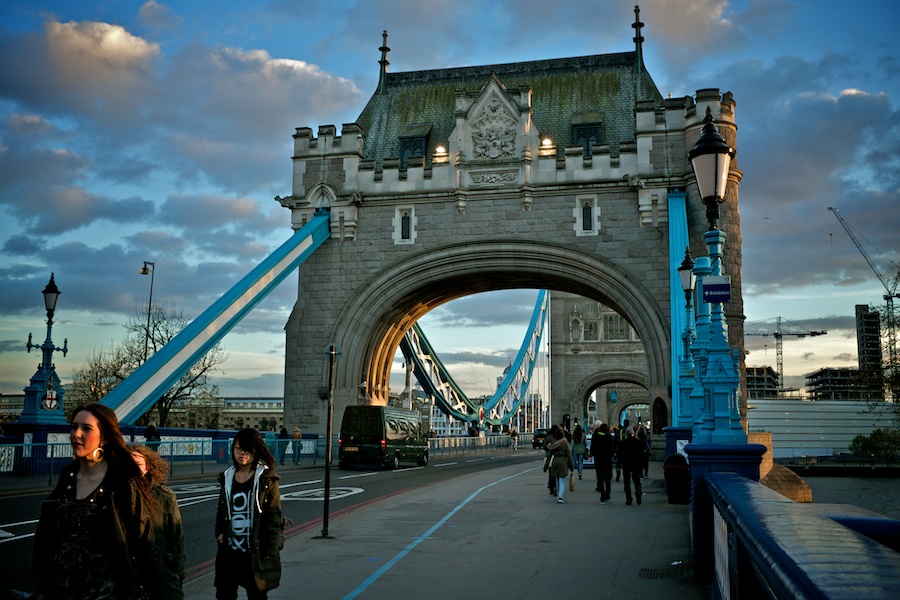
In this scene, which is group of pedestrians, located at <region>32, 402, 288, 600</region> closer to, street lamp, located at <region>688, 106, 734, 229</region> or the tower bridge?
street lamp, located at <region>688, 106, 734, 229</region>

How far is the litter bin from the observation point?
48.8 feet

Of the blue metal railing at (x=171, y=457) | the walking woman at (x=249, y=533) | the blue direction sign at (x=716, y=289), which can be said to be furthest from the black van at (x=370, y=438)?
the walking woman at (x=249, y=533)

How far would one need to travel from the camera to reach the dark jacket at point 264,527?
5.34 metres

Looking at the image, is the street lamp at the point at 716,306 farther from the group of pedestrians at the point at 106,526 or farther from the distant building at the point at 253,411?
the distant building at the point at 253,411

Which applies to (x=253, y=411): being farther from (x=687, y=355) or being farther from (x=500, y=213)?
(x=687, y=355)

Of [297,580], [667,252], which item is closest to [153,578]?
[297,580]

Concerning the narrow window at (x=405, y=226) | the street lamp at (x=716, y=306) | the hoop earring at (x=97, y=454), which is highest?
the narrow window at (x=405, y=226)

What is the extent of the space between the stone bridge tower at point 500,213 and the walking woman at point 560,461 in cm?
1187

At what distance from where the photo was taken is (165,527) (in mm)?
3924

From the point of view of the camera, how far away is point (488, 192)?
29.7 m

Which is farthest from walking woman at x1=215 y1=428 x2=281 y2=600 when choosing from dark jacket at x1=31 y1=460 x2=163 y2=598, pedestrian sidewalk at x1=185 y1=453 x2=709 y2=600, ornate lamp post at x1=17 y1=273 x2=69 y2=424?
ornate lamp post at x1=17 y1=273 x2=69 y2=424

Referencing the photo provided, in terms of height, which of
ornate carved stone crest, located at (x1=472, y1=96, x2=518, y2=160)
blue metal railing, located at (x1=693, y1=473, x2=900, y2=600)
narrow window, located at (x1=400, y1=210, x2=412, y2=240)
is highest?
ornate carved stone crest, located at (x1=472, y1=96, x2=518, y2=160)

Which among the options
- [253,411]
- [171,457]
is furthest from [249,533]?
[253,411]

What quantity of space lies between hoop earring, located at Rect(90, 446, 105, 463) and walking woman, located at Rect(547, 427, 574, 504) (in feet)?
40.2
